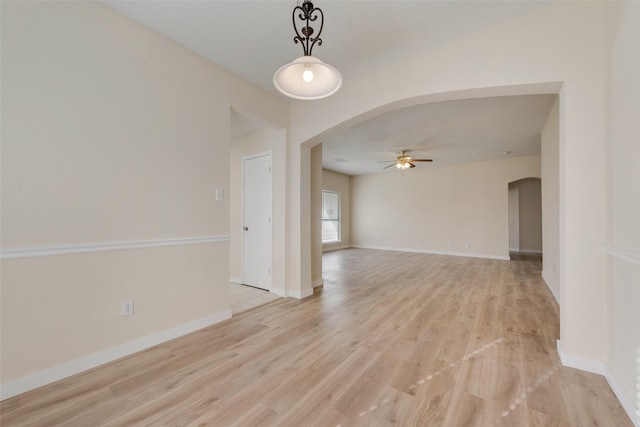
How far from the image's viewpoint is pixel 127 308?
2.04 metres

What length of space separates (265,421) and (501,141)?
6033 millimetres

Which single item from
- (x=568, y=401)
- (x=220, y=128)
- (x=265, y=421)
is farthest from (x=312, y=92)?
(x=568, y=401)

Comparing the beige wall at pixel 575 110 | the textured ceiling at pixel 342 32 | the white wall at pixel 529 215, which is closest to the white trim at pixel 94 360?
the textured ceiling at pixel 342 32

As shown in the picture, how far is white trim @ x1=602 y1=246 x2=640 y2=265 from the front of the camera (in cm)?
134

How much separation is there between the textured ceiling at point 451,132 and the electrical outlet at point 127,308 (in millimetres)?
3786

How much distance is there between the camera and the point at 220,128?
8.89 ft

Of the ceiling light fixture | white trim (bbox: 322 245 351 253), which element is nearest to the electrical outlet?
the ceiling light fixture

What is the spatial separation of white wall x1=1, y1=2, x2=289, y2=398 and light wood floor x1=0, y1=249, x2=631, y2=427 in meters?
0.32

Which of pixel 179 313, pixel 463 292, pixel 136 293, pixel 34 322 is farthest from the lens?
pixel 463 292

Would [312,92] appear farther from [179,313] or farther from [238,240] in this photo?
[238,240]

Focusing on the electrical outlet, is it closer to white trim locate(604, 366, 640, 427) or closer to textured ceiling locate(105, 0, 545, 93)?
textured ceiling locate(105, 0, 545, 93)

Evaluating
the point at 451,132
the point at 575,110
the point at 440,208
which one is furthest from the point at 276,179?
the point at 440,208

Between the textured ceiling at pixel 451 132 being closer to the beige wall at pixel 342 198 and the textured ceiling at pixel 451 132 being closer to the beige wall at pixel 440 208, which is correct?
the beige wall at pixel 440 208

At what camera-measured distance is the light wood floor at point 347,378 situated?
139cm
